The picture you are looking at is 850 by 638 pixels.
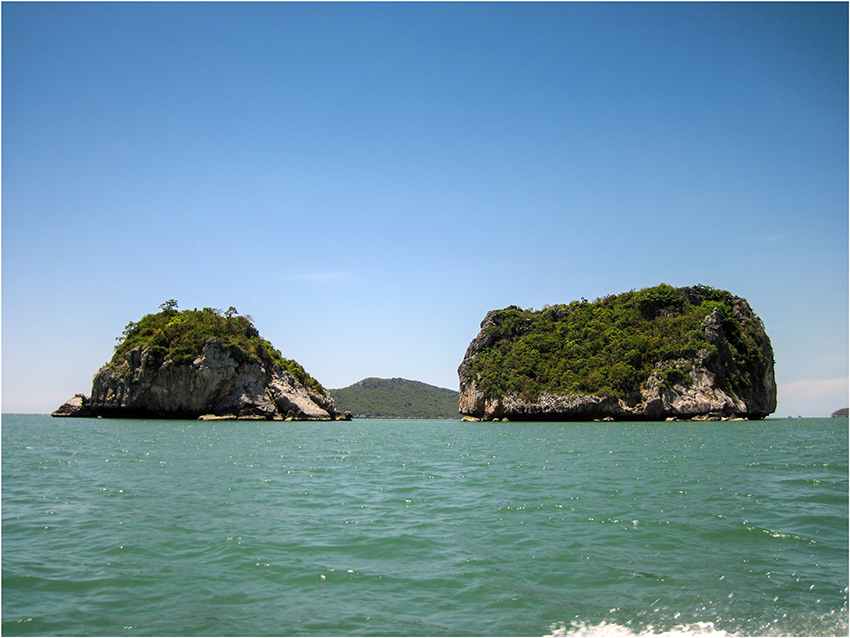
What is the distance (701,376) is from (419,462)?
64692mm

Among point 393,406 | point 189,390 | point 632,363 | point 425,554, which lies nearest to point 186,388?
point 189,390

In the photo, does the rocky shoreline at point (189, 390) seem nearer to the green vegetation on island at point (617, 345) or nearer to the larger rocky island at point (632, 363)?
the larger rocky island at point (632, 363)

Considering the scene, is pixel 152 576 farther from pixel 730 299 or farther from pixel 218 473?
pixel 730 299

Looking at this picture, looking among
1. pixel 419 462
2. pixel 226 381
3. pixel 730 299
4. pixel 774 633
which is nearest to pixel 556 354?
pixel 730 299

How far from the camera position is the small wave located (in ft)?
18.7

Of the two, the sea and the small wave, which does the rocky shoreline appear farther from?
the small wave

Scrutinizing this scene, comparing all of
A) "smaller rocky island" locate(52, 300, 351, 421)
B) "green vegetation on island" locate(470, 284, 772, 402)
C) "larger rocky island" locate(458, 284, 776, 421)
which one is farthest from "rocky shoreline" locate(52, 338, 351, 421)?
"green vegetation on island" locate(470, 284, 772, 402)

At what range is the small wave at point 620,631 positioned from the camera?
5695 mm

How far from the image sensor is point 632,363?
254 ft

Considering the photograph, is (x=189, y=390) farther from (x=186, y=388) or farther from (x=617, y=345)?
(x=617, y=345)

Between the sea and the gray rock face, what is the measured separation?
57838 mm

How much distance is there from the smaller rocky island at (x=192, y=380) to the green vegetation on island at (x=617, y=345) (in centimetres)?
3324

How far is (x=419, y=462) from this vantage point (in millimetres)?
20516

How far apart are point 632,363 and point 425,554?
248 feet
